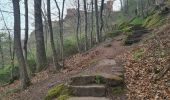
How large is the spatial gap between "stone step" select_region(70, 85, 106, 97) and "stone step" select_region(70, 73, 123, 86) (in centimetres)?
54

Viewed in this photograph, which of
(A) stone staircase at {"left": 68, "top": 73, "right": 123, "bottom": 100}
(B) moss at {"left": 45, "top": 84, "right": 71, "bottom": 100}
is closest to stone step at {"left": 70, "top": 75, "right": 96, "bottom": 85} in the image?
(A) stone staircase at {"left": 68, "top": 73, "right": 123, "bottom": 100}

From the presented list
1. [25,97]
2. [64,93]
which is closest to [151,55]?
[64,93]

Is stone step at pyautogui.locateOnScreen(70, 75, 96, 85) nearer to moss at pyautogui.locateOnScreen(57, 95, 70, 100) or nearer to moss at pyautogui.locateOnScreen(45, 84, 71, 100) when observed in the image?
moss at pyautogui.locateOnScreen(45, 84, 71, 100)

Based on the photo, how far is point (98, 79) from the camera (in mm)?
10641

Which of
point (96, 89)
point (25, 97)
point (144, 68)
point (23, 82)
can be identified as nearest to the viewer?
point (96, 89)

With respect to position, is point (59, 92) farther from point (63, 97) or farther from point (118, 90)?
point (118, 90)

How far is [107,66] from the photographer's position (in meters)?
13.7

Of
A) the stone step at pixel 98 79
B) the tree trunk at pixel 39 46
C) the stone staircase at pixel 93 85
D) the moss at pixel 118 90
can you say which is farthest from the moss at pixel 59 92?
the tree trunk at pixel 39 46

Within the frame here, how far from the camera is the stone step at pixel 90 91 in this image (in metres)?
9.99

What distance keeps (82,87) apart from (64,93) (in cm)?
73

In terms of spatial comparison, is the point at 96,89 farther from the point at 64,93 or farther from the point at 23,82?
the point at 23,82

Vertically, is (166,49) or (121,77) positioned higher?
(166,49)

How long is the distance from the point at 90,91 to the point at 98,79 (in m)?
0.70

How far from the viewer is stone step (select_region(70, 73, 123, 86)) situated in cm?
1062
